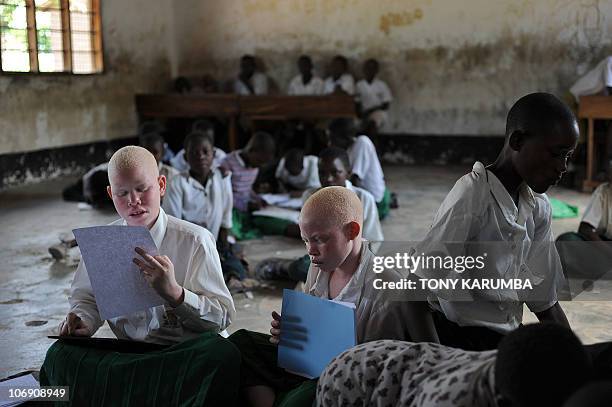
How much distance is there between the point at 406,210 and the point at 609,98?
2506mm

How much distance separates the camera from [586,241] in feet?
14.6

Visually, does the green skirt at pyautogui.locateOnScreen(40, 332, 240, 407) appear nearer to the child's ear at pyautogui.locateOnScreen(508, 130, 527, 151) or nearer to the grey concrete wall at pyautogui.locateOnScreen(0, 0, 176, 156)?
the child's ear at pyautogui.locateOnScreen(508, 130, 527, 151)

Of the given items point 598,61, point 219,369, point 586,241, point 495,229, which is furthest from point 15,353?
point 598,61

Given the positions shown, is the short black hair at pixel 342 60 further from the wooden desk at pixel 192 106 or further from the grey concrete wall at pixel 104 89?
the grey concrete wall at pixel 104 89

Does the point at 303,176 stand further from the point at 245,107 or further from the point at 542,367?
the point at 542,367

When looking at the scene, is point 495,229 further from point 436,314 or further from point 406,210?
point 406,210

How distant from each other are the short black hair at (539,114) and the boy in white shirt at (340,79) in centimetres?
812

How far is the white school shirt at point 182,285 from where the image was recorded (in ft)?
7.82

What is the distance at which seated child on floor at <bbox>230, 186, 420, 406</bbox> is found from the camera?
6.97 feet

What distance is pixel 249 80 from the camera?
419 inches

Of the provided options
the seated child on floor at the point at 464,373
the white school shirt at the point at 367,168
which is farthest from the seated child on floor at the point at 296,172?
the seated child on floor at the point at 464,373

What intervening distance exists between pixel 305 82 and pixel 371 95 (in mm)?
946

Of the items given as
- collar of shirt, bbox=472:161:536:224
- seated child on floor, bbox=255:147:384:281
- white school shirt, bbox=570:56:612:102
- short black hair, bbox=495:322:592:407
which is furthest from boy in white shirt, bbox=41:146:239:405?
white school shirt, bbox=570:56:612:102

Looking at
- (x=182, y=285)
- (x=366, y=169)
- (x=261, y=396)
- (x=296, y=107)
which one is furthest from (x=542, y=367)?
(x=296, y=107)
